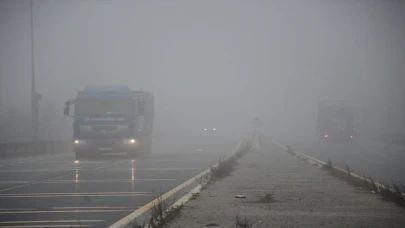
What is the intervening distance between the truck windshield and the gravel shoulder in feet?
46.9

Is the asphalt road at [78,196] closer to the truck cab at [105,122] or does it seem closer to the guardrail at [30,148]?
the truck cab at [105,122]

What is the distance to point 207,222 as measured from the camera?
7.57 metres

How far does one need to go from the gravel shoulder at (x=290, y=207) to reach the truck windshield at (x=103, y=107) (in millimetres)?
14300

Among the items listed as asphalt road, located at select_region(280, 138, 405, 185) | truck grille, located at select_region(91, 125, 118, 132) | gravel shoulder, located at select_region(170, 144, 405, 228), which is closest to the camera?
gravel shoulder, located at select_region(170, 144, 405, 228)

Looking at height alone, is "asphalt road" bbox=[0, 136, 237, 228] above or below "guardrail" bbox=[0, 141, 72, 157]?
above

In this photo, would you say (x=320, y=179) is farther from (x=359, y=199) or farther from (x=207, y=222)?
(x=207, y=222)

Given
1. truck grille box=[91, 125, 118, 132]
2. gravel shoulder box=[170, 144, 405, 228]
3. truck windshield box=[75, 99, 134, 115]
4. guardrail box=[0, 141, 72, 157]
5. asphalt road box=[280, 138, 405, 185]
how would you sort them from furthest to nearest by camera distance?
guardrail box=[0, 141, 72, 157] < truck windshield box=[75, 99, 134, 115] < truck grille box=[91, 125, 118, 132] < asphalt road box=[280, 138, 405, 185] < gravel shoulder box=[170, 144, 405, 228]

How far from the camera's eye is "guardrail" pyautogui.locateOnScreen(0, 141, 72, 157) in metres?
33.9

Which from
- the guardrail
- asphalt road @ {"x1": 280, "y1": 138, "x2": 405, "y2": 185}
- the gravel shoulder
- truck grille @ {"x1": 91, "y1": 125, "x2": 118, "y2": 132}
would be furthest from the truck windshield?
the gravel shoulder

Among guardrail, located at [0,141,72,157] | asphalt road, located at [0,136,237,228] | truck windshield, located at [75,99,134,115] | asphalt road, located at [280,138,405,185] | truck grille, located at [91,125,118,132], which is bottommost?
guardrail, located at [0,141,72,157]

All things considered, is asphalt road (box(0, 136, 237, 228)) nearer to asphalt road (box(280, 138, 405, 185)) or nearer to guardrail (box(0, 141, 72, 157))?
asphalt road (box(280, 138, 405, 185))

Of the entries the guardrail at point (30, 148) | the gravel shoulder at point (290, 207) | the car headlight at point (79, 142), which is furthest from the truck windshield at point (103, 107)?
the gravel shoulder at point (290, 207)

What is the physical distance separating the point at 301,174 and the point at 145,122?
1553 centimetres

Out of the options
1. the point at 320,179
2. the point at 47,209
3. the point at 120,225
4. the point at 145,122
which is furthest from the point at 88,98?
the point at 120,225
